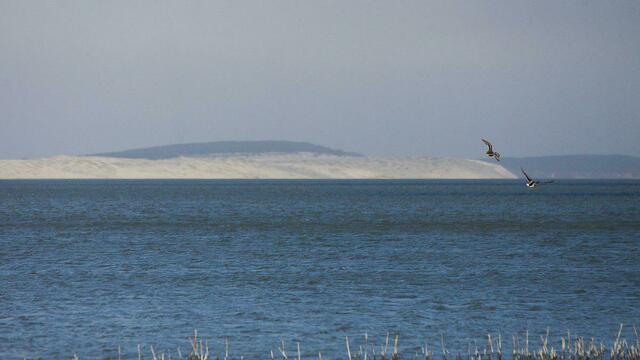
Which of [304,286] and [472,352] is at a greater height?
[472,352]

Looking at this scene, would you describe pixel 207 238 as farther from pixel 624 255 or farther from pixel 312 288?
pixel 312 288

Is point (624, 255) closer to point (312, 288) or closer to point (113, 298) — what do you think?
point (312, 288)

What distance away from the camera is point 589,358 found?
88.9 ft

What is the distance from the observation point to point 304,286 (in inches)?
1832

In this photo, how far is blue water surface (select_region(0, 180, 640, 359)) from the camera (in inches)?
1308

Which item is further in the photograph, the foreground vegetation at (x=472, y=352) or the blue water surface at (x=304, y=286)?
the blue water surface at (x=304, y=286)

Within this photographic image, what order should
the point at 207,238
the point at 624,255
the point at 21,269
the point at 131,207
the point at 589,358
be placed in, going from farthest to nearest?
1. the point at 131,207
2. the point at 207,238
3. the point at 624,255
4. the point at 21,269
5. the point at 589,358

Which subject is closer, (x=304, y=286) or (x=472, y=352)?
(x=472, y=352)

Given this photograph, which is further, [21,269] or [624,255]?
[624,255]

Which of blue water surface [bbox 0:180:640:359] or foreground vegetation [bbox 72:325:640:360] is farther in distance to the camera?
blue water surface [bbox 0:180:640:359]

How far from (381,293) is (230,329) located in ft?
35.8

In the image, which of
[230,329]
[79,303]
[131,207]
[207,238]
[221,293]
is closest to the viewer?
[230,329]

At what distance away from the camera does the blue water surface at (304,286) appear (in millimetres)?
33219

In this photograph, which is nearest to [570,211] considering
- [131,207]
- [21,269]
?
[131,207]
